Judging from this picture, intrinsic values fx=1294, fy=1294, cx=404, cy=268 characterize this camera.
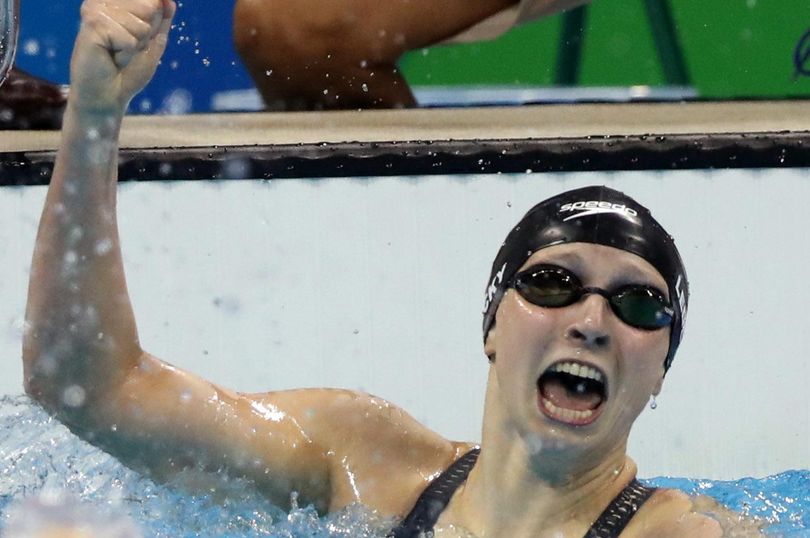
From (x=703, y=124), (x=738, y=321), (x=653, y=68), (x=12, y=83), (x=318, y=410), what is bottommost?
(x=318, y=410)

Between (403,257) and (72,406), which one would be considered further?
(403,257)

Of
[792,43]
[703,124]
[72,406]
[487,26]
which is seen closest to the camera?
[72,406]

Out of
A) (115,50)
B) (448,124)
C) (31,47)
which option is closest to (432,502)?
(115,50)

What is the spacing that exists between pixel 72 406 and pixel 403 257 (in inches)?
43.7

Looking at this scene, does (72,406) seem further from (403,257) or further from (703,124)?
(703,124)

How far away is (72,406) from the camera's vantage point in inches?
60.7

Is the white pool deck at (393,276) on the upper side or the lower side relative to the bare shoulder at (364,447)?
upper

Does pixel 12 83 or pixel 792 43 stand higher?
pixel 792 43

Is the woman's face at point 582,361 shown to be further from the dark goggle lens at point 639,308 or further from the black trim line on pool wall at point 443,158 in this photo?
the black trim line on pool wall at point 443,158

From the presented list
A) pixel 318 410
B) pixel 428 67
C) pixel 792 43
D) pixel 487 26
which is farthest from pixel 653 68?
pixel 318 410

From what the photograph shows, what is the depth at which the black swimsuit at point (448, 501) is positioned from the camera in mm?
1632

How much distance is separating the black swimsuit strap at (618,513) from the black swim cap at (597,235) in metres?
0.17

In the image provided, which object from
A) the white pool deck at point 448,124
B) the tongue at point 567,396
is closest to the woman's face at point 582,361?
the tongue at point 567,396

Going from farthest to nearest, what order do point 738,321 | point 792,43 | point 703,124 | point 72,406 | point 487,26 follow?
point 792,43, point 487,26, point 703,124, point 738,321, point 72,406
